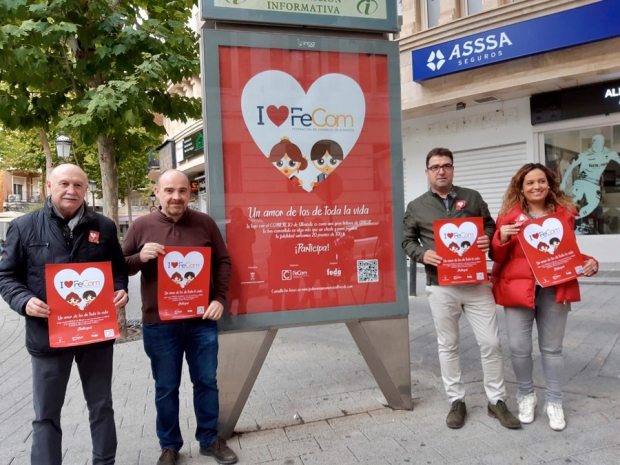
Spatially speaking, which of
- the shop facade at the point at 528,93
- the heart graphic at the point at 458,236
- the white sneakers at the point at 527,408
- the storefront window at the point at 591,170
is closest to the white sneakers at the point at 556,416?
the white sneakers at the point at 527,408

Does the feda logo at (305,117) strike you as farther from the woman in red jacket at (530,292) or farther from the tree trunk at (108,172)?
the tree trunk at (108,172)

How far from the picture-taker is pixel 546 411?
3.51 metres

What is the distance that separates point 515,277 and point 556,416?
3.47 ft

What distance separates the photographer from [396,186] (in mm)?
3893

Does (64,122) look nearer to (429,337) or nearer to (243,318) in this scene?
(243,318)

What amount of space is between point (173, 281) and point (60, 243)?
694mm

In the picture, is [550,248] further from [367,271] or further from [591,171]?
[591,171]

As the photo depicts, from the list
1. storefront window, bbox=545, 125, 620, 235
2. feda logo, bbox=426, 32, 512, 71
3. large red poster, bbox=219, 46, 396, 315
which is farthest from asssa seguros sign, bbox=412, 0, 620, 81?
large red poster, bbox=219, 46, 396, 315

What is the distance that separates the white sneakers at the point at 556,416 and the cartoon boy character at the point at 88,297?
3.26m

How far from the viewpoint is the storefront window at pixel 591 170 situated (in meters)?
11.0

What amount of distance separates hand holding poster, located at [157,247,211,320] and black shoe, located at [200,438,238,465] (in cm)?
93

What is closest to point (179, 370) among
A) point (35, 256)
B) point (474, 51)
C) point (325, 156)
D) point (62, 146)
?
point (35, 256)

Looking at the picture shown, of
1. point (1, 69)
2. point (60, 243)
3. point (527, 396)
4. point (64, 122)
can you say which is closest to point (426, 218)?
point (527, 396)

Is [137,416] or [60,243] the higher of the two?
[60,243]
